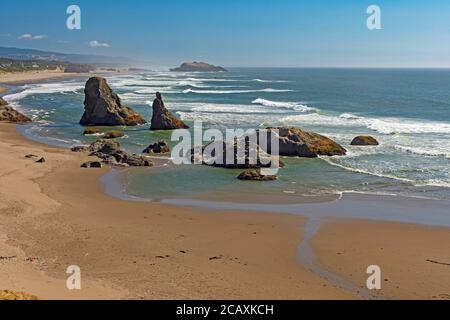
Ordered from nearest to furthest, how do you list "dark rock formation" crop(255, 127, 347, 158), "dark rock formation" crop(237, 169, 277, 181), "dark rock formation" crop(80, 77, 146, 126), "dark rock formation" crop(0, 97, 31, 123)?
1. "dark rock formation" crop(237, 169, 277, 181)
2. "dark rock formation" crop(255, 127, 347, 158)
3. "dark rock formation" crop(80, 77, 146, 126)
4. "dark rock formation" crop(0, 97, 31, 123)

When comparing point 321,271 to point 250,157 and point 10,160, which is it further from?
point 10,160

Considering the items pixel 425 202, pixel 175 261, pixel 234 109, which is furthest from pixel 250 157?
pixel 234 109

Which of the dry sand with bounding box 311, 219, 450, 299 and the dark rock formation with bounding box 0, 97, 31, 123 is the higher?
the dark rock formation with bounding box 0, 97, 31, 123

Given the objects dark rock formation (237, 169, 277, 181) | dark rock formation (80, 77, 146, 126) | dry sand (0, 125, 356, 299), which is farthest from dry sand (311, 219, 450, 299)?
dark rock formation (80, 77, 146, 126)

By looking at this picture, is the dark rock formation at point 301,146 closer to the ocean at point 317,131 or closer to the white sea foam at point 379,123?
the ocean at point 317,131

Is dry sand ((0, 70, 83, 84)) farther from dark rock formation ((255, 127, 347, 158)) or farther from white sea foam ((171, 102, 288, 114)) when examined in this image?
dark rock formation ((255, 127, 347, 158))

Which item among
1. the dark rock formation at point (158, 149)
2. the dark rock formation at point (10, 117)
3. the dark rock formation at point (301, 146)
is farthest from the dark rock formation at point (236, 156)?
the dark rock formation at point (10, 117)

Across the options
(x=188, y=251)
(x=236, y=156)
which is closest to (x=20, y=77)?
(x=236, y=156)
